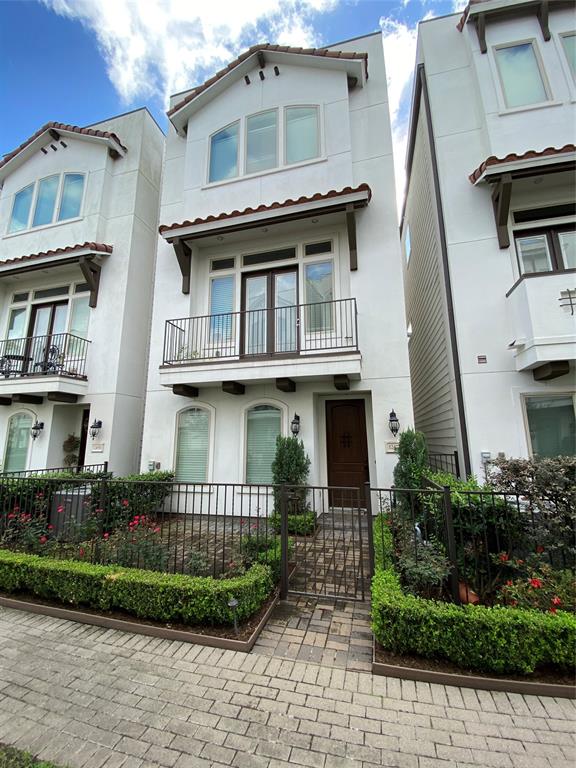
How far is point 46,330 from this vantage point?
1045cm

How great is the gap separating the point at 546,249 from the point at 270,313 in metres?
5.81

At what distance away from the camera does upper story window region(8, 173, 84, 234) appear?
10.6 metres

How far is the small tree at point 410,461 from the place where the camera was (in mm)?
5934

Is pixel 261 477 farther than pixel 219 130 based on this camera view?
No

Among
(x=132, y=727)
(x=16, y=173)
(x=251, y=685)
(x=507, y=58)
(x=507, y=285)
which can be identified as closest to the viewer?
(x=132, y=727)

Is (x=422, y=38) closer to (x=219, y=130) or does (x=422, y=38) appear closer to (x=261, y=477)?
(x=219, y=130)

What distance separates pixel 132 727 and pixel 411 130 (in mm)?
13123

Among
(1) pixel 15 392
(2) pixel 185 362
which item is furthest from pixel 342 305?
(1) pixel 15 392

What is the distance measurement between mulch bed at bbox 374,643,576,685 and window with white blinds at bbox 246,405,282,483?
4744mm

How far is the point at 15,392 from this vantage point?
29.0 feet

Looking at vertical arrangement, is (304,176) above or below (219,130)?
below

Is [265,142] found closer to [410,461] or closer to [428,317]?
[428,317]

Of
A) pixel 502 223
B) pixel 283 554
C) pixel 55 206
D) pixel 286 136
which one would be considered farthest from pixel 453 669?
pixel 55 206

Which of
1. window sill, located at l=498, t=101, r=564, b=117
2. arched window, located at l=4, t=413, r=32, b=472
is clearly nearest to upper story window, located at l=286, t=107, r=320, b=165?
window sill, located at l=498, t=101, r=564, b=117
